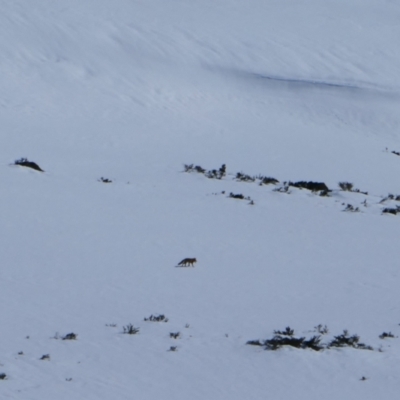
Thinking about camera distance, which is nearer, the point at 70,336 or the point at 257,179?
the point at 70,336

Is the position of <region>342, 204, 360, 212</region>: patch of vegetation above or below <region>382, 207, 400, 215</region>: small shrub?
below

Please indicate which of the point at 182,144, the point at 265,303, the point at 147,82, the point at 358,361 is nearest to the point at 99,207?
the point at 265,303

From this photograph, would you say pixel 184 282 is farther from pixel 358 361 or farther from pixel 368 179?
pixel 368 179

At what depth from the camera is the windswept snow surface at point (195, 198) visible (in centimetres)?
738

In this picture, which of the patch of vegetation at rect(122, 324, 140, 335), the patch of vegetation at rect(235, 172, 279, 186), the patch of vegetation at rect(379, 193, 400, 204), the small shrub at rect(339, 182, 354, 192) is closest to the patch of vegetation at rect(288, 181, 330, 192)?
the patch of vegetation at rect(235, 172, 279, 186)

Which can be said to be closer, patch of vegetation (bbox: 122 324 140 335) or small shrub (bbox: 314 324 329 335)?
patch of vegetation (bbox: 122 324 140 335)

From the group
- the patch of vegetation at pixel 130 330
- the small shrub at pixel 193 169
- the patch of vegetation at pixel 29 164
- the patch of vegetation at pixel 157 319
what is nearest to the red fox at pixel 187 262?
the patch of vegetation at pixel 157 319

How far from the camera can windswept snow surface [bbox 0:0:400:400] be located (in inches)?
291

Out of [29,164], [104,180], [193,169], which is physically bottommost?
[104,180]

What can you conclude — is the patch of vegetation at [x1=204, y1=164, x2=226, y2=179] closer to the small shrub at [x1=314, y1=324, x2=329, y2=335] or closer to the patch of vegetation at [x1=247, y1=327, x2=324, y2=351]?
the small shrub at [x1=314, y1=324, x2=329, y2=335]

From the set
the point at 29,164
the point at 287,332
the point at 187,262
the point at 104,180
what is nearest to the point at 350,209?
the point at 104,180

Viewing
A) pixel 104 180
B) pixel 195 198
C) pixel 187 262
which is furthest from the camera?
pixel 104 180

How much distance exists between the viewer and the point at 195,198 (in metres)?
14.4

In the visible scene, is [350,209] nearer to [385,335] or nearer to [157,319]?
[385,335]
